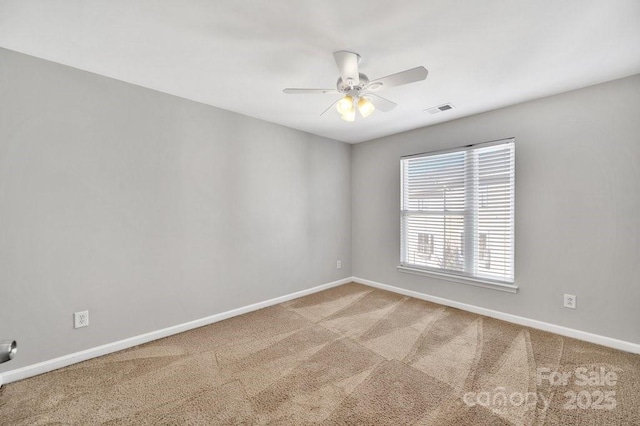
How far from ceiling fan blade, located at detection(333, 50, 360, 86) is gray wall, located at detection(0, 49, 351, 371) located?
5.65ft

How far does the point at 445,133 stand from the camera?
3574 millimetres

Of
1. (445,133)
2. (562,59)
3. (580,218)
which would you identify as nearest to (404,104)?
(445,133)

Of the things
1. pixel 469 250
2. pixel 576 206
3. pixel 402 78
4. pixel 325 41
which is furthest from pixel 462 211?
pixel 325 41

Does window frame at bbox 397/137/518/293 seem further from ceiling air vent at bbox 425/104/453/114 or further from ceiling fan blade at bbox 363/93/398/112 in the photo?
ceiling fan blade at bbox 363/93/398/112

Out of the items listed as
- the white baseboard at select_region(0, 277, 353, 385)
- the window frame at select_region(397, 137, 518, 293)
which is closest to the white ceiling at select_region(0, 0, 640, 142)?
the window frame at select_region(397, 137, 518, 293)

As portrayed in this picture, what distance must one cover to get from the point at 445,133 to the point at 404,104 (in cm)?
96

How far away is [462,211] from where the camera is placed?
11.1 feet

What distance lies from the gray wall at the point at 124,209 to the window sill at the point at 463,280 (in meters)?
1.74

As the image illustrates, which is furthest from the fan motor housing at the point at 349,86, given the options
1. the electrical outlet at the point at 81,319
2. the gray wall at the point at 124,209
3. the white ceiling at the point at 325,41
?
the electrical outlet at the point at 81,319

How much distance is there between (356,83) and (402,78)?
36 cm

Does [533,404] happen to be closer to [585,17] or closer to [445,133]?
[585,17]

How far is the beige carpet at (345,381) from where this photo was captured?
5.51 feet

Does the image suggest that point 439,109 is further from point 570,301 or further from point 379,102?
point 570,301

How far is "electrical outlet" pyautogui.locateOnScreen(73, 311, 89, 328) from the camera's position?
2227mm
